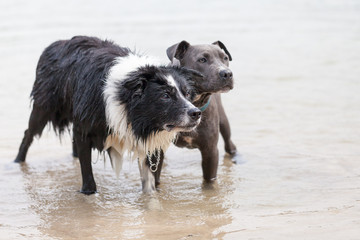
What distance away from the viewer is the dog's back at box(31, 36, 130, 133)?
5383 mm

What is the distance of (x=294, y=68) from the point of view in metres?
11.6

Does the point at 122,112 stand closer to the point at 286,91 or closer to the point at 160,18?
the point at 286,91

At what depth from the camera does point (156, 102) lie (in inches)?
→ 196

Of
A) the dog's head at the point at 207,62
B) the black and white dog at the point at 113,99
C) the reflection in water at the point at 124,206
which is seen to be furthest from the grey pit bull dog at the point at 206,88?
the reflection in water at the point at 124,206

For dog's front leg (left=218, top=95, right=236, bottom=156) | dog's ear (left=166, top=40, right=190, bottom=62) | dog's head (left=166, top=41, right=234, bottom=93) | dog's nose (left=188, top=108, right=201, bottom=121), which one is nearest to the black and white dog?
dog's nose (left=188, top=108, right=201, bottom=121)

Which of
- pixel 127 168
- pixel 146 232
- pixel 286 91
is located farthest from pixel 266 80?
pixel 146 232

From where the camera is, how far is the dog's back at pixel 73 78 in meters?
5.38

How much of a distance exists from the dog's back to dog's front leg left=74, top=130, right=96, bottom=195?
9.2 inches

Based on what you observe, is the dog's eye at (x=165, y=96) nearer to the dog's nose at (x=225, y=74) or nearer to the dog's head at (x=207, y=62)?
the dog's head at (x=207, y=62)

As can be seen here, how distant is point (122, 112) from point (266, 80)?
6.05 metres

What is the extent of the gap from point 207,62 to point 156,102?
0.91 m

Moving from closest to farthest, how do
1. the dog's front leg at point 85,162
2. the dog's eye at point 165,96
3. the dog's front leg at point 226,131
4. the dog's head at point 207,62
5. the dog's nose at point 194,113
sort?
the dog's nose at point 194,113
the dog's eye at point 165,96
the dog's head at point 207,62
the dog's front leg at point 85,162
the dog's front leg at point 226,131

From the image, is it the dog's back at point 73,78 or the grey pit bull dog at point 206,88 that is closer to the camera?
the dog's back at point 73,78

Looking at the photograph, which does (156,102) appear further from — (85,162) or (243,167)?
(243,167)
